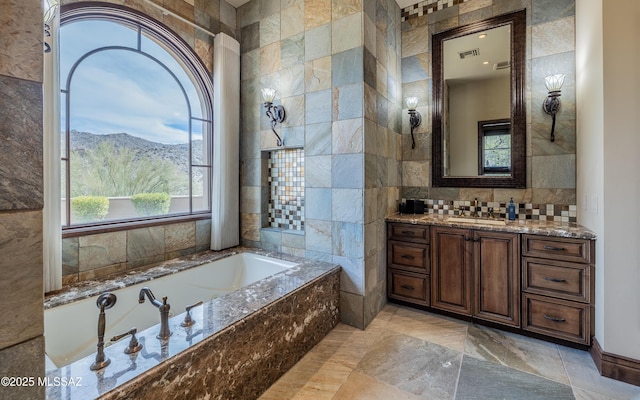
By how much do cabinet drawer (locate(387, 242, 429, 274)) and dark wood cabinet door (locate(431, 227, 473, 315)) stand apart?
0.08m

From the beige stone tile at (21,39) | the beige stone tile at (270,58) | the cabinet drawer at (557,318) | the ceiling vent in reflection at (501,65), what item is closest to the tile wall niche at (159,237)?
the beige stone tile at (270,58)

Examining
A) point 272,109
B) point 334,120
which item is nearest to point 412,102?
point 334,120

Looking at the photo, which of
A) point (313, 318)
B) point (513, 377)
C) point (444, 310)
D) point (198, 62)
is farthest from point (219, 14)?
point (513, 377)

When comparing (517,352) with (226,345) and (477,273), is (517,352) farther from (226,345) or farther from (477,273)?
(226,345)

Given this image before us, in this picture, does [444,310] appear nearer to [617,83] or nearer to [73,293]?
[617,83]

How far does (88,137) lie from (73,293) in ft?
4.09

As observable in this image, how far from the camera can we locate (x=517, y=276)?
7.85 feet

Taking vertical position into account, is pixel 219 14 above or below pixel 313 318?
above

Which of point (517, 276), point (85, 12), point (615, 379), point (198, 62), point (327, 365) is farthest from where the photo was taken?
point (198, 62)

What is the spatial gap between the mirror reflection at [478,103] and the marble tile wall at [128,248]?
9.58 feet

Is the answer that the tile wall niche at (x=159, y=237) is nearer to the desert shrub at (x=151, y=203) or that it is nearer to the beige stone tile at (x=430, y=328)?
the desert shrub at (x=151, y=203)

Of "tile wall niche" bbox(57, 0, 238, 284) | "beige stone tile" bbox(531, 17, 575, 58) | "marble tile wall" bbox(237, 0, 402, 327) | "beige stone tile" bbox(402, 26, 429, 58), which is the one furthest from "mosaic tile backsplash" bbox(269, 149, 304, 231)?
"beige stone tile" bbox(531, 17, 575, 58)

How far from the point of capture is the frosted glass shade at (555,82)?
2561 millimetres

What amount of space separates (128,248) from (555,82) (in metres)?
4.13
